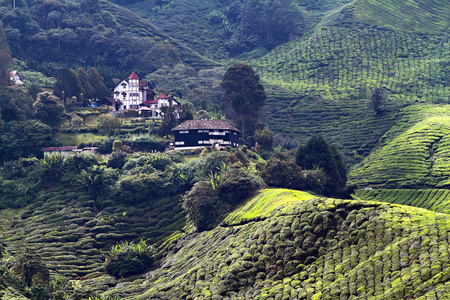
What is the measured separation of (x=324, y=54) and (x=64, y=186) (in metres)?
105

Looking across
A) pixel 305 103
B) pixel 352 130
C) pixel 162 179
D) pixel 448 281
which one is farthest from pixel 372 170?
pixel 448 281

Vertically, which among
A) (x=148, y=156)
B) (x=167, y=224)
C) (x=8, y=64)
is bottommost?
(x=167, y=224)

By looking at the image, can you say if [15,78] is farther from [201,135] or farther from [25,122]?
[201,135]

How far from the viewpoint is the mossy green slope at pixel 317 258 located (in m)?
49.5

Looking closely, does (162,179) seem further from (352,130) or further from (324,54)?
(324,54)

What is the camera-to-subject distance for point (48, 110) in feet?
384

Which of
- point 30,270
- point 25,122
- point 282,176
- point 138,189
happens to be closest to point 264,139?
point 282,176

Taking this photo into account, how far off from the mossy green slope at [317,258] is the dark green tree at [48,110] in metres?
49.1

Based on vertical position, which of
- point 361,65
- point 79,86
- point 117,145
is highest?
point 361,65

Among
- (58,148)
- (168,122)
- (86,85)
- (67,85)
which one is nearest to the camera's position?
(58,148)

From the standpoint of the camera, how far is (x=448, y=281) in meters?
44.7

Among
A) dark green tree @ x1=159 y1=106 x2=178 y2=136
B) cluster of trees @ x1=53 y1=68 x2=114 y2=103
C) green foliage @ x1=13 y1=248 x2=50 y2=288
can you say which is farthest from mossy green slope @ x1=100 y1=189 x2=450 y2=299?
cluster of trees @ x1=53 y1=68 x2=114 y2=103

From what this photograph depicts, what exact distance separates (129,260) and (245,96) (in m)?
60.2

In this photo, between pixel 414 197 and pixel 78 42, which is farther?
pixel 78 42
